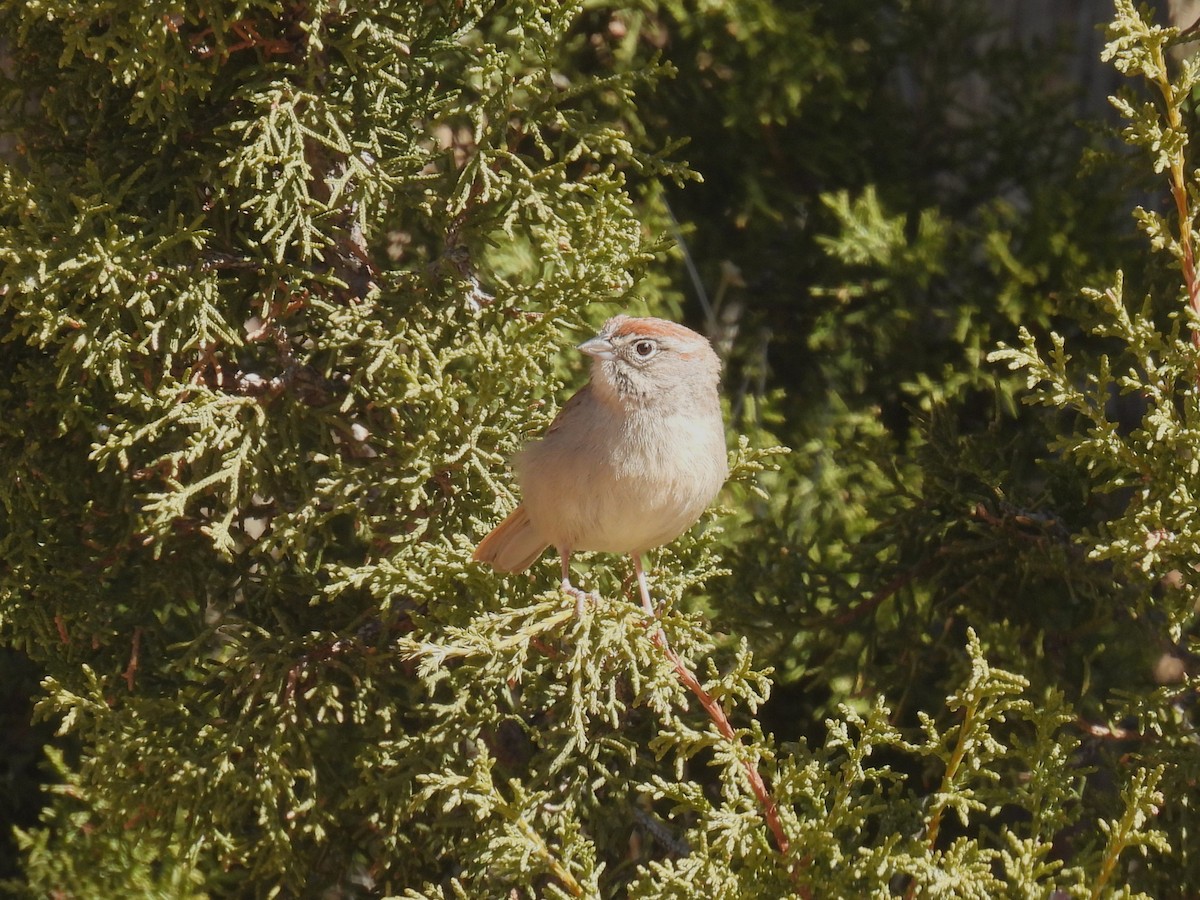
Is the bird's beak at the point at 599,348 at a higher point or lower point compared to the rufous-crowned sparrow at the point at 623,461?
higher

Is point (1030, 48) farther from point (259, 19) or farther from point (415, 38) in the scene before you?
point (259, 19)

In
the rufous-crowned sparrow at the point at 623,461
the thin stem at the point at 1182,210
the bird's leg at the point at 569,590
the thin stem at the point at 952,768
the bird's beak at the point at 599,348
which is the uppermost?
the thin stem at the point at 1182,210

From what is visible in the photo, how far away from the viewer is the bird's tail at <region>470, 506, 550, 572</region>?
3033 millimetres

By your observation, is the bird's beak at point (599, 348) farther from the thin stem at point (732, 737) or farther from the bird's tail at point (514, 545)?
the thin stem at point (732, 737)

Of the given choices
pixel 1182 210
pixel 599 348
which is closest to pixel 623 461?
pixel 599 348

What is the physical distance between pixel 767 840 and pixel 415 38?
1.99 meters

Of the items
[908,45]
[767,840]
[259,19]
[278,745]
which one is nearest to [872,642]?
[767,840]

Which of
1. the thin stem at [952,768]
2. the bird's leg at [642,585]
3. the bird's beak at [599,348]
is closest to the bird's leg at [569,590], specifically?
the bird's leg at [642,585]

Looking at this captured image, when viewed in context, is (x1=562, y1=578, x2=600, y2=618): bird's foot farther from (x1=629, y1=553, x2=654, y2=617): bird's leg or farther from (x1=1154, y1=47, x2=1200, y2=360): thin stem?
(x1=1154, y1=47, x2=1200, y2=360): thin stem

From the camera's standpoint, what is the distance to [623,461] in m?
3.00

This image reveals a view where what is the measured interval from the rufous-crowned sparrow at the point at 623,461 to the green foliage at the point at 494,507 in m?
0.10

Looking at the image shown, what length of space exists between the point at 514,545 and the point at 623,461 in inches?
13.8

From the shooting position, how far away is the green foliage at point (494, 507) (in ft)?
8.51

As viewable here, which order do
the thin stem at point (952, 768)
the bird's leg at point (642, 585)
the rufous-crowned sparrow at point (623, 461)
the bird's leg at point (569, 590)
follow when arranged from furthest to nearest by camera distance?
1. the bird's leg at point (642, 585)
2. the rufous-crowned sparrow at point (623, 461)
3. the bird's leg at point (569, 590)
4. the thin stem at point (952, 768)
